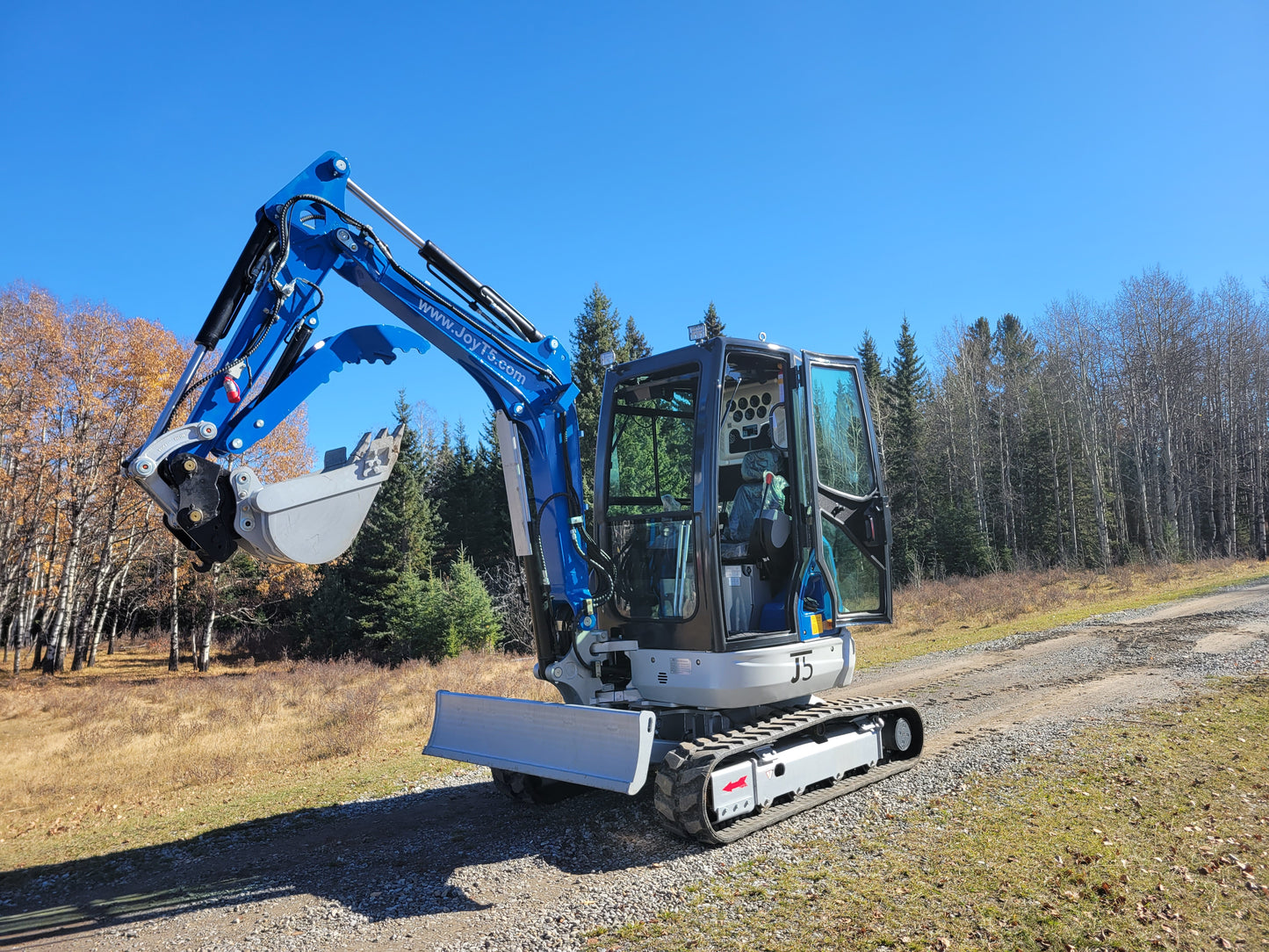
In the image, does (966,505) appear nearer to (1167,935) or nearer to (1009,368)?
(1009,368)

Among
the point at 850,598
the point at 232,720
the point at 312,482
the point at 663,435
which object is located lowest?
the point at 232,720

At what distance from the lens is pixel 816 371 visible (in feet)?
22.4

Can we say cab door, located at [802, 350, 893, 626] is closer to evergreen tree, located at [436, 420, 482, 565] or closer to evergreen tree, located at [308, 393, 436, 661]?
evergreen tree, located at [308, 393, 436, 661]

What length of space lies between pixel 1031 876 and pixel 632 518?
3556 millimetres

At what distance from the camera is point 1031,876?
4617 mm

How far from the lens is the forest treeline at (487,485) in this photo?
2298 cm

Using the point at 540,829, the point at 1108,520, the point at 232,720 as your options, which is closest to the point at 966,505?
the point at 1108,520

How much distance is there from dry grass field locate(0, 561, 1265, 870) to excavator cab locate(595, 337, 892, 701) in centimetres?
357

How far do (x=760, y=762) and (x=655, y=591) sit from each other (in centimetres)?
146

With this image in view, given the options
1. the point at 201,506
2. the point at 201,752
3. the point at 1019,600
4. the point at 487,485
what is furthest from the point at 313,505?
the point at 487,485

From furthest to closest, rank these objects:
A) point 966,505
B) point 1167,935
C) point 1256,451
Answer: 1. point 1256,451
2. point 966,505
3. point 1167,935

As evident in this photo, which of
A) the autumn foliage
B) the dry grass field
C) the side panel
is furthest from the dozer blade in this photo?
the autumn foliage

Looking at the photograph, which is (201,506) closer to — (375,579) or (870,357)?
(375,579)

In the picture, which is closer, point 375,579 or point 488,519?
point 375,579
